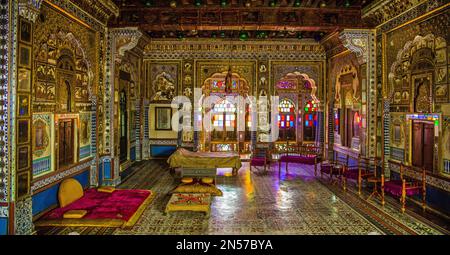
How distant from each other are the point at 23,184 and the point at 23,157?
0.47 m

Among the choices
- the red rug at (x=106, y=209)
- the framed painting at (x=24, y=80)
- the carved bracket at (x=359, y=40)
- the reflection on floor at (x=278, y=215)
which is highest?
the carved bracket at (x=359, y=40)

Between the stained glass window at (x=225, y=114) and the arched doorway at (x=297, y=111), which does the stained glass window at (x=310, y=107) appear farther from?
the stained glass window at (x=225, y=114)

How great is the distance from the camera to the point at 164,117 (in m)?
15.4

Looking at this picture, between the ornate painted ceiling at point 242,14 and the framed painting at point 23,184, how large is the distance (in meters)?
5.53

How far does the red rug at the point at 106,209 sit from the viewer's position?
6.58 m

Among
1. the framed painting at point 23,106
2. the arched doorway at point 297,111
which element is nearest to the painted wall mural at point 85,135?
the framed painting at point 23,106

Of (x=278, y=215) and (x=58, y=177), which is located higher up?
(x=58, y=177)

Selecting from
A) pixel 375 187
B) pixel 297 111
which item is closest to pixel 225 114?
pixel 297 111

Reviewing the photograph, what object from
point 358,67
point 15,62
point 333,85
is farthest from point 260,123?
point 15,62

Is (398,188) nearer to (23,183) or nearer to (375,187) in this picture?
(375,187)

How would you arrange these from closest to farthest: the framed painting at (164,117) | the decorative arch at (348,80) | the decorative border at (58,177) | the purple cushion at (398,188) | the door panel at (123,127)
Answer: the decorative border at (58,177), the purple cushion at (398,188), the decorative arch at (348,80), the door panel at (123,127), the framed painting at (164,117)

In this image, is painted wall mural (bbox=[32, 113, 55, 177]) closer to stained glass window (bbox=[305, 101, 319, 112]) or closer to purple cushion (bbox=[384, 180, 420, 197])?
purple cushion (bbox=[384, 180, 420, 197])

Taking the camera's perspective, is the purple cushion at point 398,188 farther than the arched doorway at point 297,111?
No

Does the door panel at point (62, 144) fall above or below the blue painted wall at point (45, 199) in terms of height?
above
